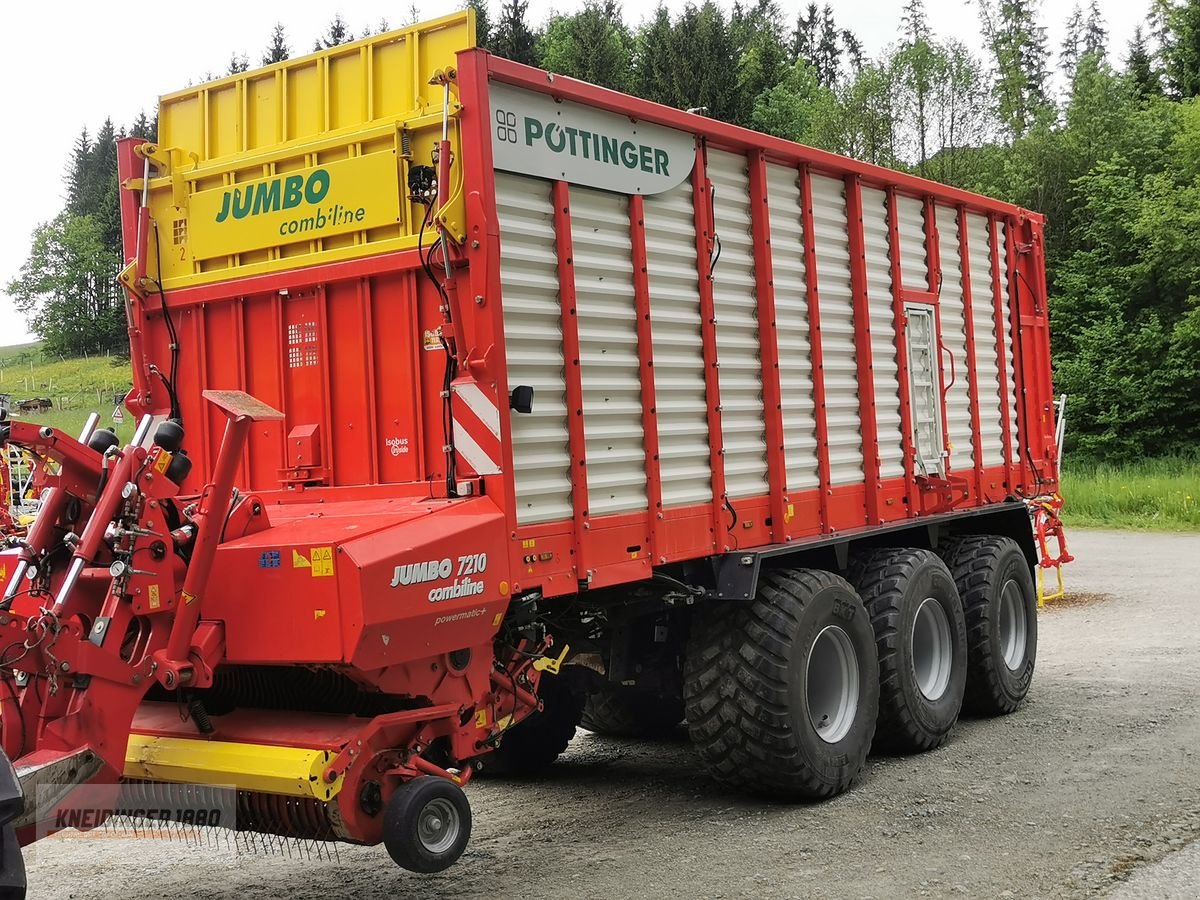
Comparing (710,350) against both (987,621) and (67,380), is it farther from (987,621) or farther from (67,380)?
(67,380)

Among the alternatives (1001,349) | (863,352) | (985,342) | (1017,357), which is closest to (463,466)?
(863,352)

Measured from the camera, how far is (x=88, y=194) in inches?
3204

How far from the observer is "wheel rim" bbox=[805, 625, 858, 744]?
22.2ft

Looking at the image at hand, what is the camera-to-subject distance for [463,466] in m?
5.10

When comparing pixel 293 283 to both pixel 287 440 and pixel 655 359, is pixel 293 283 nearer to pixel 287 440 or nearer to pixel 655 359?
pixel 287 440

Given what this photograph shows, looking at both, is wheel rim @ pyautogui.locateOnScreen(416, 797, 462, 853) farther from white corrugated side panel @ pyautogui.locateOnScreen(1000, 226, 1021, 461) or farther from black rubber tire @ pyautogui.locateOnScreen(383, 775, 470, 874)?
white corrugated side panel @ pyautogui.locateOnScreen(1000, 226, 1021, 461)

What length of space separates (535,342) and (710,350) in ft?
4.37

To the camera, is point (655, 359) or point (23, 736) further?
point (655, 359)

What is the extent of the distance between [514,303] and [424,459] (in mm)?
805

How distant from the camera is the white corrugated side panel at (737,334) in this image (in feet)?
21.4

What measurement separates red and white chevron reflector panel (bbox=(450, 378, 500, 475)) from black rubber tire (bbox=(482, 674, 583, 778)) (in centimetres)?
268

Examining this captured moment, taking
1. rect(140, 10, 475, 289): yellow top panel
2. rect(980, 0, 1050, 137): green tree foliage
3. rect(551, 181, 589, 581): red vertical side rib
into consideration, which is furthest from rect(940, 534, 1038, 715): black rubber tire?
rect(980, 0, 1050, 137): green tree foliage

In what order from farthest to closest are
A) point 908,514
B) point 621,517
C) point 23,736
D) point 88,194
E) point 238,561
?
point 88,194 → point 908,514 → point 621,517 → point 238,561 → point 23,736

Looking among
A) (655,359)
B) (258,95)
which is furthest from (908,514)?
(258,95)
